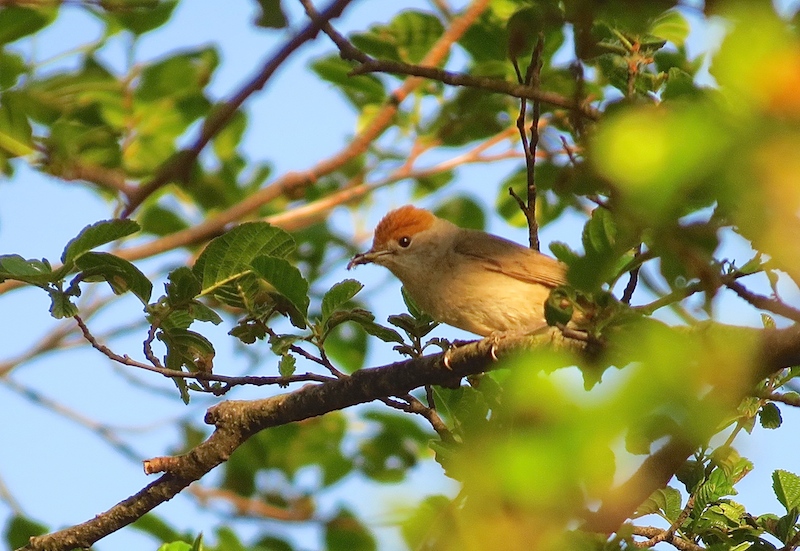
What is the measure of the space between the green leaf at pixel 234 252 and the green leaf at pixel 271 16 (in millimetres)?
674

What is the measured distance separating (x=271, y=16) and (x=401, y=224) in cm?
307

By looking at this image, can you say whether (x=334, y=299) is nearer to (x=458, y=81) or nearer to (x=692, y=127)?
(x=458, y=81)

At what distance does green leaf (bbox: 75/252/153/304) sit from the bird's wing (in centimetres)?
234

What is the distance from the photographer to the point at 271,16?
10.1ft

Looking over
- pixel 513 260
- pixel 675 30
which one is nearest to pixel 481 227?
pixel 513 260

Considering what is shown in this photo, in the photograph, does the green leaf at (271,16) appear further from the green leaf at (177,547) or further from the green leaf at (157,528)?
the green leaf at (157,528)

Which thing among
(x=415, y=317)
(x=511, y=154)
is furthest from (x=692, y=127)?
(x=511, y=154)

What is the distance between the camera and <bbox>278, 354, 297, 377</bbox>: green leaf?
3.09m

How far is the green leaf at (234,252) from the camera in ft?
9.79

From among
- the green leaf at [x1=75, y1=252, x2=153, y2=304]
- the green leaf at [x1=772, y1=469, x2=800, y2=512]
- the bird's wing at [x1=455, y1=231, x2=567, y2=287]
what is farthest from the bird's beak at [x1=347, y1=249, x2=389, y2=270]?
the green leaf at [x1=772, y1=469, x2=800, y2=512]

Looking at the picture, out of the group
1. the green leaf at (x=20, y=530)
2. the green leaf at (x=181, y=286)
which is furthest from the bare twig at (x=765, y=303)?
the green leaf at (x=20, y=530)

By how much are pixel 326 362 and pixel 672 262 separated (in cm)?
192

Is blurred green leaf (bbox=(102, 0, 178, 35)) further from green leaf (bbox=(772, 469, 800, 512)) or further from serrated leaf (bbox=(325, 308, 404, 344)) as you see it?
green leaf (bbox=(772, 469, 800, 512))

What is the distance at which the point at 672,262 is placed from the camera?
1.35 m
